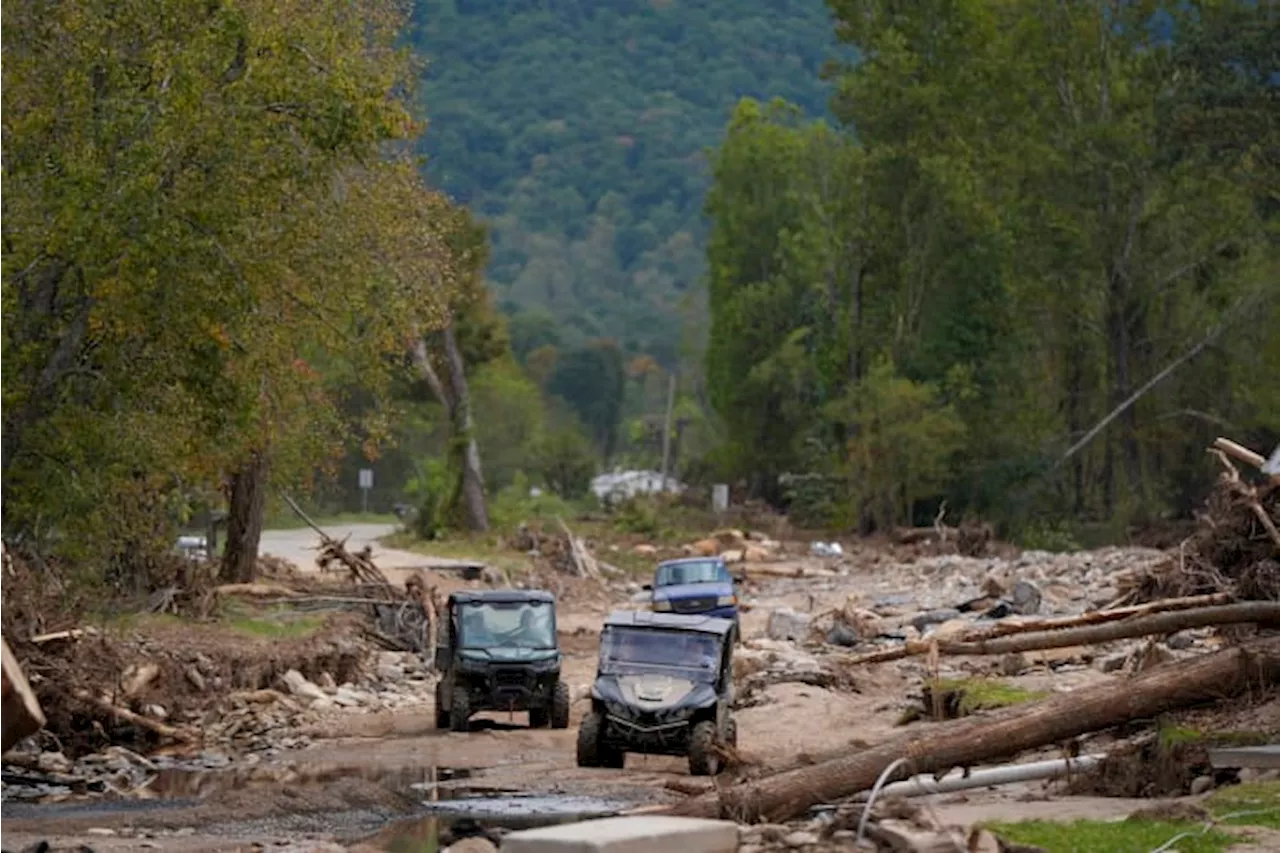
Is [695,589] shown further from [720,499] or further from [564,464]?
[564,464]

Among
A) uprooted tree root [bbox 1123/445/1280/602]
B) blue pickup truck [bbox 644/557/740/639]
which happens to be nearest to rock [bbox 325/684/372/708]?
blue pickup truck [bbox 644/557/740/639]

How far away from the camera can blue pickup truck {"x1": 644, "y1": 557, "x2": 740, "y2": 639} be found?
145ft

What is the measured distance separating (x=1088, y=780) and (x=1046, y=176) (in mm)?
59071

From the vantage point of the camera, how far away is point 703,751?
2561cm

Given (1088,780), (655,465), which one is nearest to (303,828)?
(1088,780)

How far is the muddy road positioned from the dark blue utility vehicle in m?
4.24

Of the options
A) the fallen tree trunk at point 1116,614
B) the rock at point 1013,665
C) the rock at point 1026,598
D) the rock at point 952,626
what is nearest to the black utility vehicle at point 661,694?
the fallen tree trunk at point 1116,614

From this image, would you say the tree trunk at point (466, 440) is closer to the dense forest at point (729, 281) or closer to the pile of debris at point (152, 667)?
the dense forest at point (729, 281)

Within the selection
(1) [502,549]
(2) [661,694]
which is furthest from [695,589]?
(2) [661,694]

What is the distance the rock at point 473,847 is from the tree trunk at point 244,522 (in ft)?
81.8

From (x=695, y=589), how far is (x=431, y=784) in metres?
19.7

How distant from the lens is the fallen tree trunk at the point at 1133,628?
2273cm

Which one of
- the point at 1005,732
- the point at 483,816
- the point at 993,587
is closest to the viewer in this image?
the point at 1005,732

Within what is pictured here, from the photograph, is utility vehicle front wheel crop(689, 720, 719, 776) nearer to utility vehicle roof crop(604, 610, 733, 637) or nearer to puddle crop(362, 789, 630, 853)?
utility vehicle roof crop(604, 610, 733, 637)
